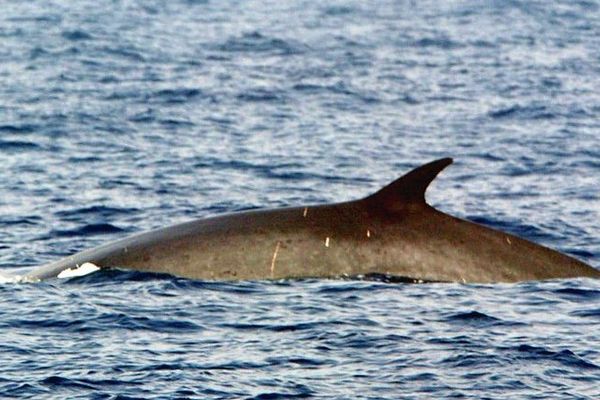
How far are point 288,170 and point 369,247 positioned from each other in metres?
10.9

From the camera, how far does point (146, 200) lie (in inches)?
1015

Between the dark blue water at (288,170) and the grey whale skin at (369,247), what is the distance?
19 centimetres

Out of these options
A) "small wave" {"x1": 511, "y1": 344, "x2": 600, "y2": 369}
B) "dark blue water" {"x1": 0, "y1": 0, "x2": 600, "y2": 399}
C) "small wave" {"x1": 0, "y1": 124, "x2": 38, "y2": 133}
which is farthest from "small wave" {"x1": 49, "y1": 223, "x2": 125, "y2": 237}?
"small wave" {"x1": 0, "y1": 124, "x2": 38, "y2": 133}

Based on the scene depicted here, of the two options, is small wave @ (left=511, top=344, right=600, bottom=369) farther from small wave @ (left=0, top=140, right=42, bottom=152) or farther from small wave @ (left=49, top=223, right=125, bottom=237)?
small wave @ (left=0, top=140, right=42, bottom=152)

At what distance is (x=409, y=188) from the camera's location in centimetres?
1769

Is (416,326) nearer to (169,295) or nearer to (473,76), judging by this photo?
Answer: (169,295)

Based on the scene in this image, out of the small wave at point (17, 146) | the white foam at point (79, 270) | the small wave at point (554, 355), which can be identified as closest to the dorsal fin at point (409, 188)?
the small wave at point (554, 355)

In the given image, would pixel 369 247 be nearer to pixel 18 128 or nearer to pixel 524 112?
pixel 18 128

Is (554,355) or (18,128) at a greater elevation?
(554,355)

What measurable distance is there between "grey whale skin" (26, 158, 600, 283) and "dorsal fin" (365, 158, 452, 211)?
0.01 metres

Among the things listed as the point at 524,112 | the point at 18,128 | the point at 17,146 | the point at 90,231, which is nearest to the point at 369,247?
the point at 90,231

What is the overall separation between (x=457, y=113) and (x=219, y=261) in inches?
726

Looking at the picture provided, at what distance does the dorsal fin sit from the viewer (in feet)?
57.8

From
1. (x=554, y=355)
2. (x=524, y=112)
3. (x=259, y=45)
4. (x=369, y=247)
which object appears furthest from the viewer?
(x=259, y=45)
